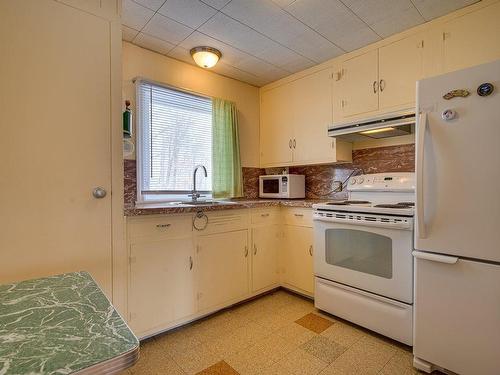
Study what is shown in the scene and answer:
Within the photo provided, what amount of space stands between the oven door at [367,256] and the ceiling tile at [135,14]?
2.05 m

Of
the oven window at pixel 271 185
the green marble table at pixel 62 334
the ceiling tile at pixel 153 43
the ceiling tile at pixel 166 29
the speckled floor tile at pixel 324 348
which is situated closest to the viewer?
the green marble table at pixel 62 334

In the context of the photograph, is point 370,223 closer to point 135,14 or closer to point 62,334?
point 62,334

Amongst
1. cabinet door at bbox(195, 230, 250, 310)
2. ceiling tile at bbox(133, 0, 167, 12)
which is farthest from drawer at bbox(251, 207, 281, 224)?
ceiling tile at bbox(133, 0, 167, 12)

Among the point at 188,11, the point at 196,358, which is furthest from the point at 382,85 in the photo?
the point at 196,358

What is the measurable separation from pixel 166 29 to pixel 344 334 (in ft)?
8.78

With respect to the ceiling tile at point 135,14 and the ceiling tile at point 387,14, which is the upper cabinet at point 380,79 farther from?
the ceiling tile at point 135,14

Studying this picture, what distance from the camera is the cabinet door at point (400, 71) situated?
210 centimetres

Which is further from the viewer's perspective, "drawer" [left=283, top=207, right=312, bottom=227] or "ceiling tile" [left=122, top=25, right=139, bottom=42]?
"drawer" [left=283, top=207, right=312, bottom=227]

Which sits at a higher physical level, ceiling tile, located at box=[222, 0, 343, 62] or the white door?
ceiling tile, located at box=[222, 0, 343, 62]

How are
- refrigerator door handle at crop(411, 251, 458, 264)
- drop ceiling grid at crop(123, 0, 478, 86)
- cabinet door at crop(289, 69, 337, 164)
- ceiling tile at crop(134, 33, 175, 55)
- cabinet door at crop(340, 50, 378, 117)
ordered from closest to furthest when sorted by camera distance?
1. refrigerator door handle at crop(411, 251, 458, 264)
2. drop ceiling grid at crop(123, 0, 478, 86)
3. ceiling tile at crop(134, 33, 175, 55)
4. cabinet door at crop(340, 50, 378, 117)
5. cabinet door at crop(289, 69, 337, 164)

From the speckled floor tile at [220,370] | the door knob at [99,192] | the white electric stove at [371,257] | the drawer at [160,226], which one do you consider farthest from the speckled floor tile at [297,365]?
the door knob at [99,192]

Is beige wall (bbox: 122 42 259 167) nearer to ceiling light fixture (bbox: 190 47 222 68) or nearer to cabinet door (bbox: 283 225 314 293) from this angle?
ceiling light fixture (bbox: 190 47 222 68)

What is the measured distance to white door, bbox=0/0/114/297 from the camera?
1305mm

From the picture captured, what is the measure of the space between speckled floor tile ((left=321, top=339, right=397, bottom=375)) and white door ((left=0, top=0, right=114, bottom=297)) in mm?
1472
